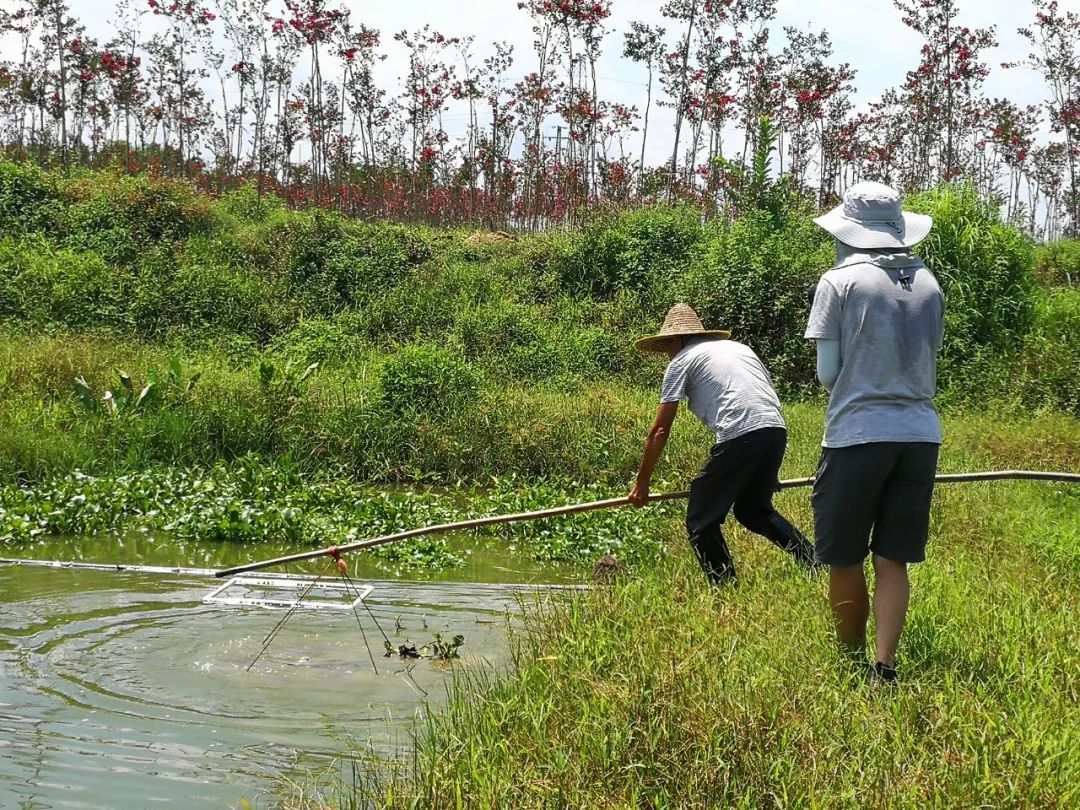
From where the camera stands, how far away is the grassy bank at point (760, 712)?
2846 millimetres

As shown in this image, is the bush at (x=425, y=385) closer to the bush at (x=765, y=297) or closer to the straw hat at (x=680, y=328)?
the bush at (x=765, y=297)

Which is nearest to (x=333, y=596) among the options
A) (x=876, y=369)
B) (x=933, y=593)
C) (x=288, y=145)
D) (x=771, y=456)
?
(x=771, y=456)

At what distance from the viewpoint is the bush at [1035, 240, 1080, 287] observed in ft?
57.2

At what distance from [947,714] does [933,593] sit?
155 cm

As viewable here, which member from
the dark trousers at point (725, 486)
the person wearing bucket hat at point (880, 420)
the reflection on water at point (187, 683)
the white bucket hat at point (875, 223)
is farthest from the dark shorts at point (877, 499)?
the reflection on water at point (187, 683)

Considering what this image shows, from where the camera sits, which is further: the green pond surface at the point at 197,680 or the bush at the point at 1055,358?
the bush at the point at 1055,358

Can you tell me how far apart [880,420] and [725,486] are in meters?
1.61

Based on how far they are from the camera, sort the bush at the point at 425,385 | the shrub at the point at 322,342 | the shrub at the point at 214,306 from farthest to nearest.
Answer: the shrub at the point at 214,306 → the shrub at the point at 322,342 → the bush at the point at 425,385

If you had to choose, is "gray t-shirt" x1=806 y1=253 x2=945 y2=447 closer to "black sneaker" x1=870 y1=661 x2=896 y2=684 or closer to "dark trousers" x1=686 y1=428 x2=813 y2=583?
"black sneaker" x1=870 y1=661 x2=896 y2=684

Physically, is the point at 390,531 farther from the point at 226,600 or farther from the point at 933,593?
the point at 933,593

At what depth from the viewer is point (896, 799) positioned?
8.91 feet

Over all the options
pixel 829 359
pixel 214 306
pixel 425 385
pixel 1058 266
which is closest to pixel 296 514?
pixel 425 385

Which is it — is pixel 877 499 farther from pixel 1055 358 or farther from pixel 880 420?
pixel 1055 358

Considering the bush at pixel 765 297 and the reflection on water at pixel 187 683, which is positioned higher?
the bush at pixel 765 297
